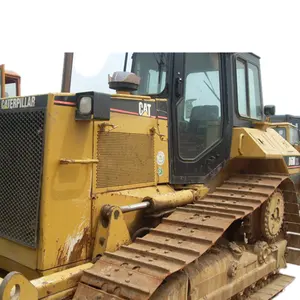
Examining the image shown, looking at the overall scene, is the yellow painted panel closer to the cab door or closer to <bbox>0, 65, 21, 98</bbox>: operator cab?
the cab door

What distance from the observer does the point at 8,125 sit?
3414 mm

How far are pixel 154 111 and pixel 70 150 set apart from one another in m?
1.09

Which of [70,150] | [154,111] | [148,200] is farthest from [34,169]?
[154,111]

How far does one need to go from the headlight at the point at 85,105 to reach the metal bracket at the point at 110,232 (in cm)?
84

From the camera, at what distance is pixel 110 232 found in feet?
10.8

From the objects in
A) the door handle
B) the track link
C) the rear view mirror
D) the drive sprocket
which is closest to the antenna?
the door handle

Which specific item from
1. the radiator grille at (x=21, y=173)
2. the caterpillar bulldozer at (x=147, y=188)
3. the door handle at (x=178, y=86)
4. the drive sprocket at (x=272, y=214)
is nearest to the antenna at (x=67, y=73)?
the caterpillar bulldozer at (x=147, y=188)

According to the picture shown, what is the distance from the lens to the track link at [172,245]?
9.25 feet

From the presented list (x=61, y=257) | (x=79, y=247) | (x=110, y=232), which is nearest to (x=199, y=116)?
(x=110, y=232)

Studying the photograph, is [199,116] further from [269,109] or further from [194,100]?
[269,109]

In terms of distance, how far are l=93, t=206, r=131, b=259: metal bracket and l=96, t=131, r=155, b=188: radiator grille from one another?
0.28 meters

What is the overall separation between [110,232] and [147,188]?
0.71m

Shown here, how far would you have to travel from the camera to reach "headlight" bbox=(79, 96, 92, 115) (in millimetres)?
3100

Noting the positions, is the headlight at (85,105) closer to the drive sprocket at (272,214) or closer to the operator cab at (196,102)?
the operator cab at (196,102)
